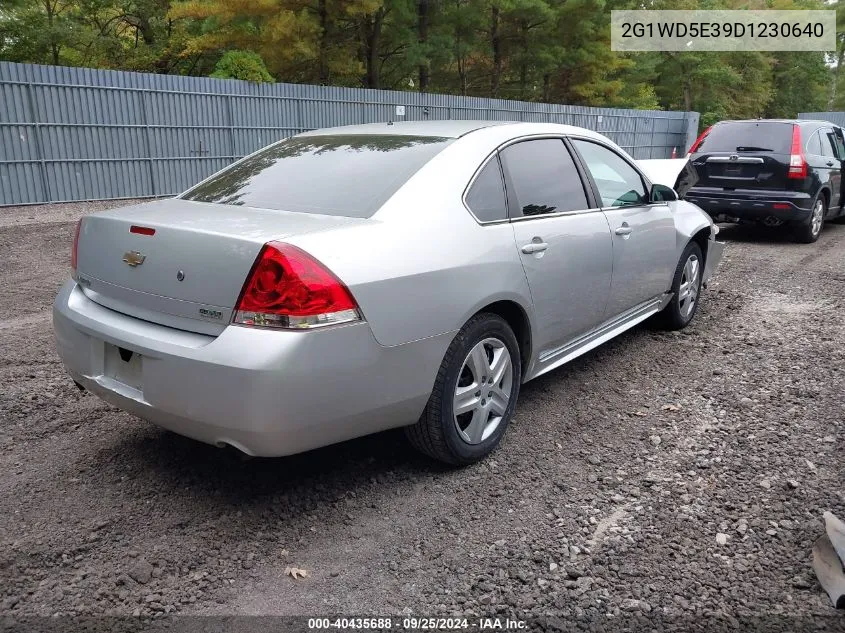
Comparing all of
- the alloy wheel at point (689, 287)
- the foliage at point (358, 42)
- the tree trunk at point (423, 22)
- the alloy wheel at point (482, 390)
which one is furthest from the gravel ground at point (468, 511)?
the tree trunk at point (423, 22)

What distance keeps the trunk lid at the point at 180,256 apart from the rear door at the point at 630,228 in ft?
6.64

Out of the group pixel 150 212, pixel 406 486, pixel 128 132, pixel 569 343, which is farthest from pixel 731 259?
pixel 128 132

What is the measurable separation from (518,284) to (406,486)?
3.56ft

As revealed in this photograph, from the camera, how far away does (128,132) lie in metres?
12.1

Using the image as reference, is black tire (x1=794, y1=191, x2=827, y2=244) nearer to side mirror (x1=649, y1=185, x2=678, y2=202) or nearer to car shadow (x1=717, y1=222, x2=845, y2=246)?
car shadow (x1=717, y1=222, x2=845, y2=246)

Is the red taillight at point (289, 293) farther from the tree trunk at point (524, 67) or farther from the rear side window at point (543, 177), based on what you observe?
the tree trunk at point (524, 67)

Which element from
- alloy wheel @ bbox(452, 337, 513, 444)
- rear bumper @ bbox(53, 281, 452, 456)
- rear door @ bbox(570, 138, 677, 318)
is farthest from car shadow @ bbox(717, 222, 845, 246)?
rear bumper @ bbox(53, 281, 452, 456)

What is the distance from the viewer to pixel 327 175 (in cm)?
352

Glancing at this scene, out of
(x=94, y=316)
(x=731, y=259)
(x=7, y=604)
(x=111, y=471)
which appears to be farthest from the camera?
(x=731, y=259)

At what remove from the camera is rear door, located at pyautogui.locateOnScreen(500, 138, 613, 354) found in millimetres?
3637

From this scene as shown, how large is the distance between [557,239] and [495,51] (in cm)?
2924

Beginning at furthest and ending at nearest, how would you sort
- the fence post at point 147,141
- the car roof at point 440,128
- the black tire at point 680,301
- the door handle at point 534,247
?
the fence post at point 147,141, the black tire at point 680,301, the car roof at point 440,128, the door handle at point 534,247

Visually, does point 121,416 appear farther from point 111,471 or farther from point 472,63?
point 472,63

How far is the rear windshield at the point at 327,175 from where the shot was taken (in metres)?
3.23
